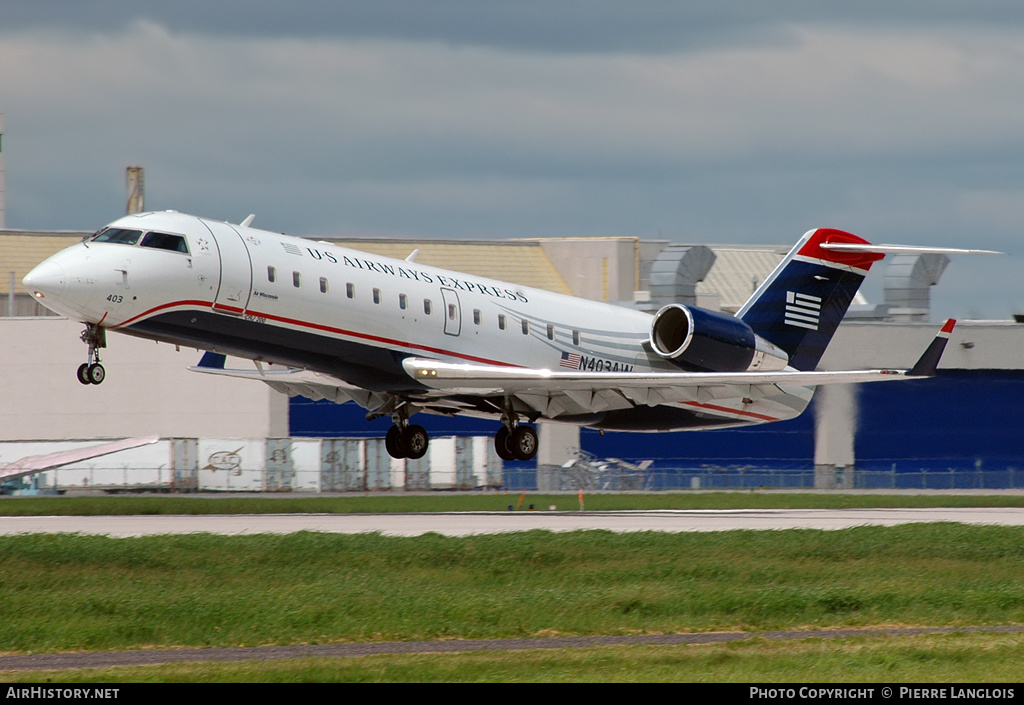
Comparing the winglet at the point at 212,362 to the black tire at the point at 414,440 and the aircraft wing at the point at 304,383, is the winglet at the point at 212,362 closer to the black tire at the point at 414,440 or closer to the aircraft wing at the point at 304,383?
the aircraft wing at the point at 304,383

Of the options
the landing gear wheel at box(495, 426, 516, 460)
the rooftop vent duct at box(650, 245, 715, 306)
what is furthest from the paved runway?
the rooftop vent duct at box(650, 245, 715, 306)

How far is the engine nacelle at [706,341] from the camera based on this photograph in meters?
32.6

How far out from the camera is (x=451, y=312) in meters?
29.6

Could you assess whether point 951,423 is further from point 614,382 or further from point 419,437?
point 419,437

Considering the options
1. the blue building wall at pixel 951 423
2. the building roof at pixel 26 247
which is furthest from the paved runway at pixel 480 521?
the building roof at pixel 26 247

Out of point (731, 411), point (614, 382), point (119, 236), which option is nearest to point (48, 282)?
point (119, 236)

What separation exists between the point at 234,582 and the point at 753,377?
→ 14155mm

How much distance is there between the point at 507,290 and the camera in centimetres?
3138

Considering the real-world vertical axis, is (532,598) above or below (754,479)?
below

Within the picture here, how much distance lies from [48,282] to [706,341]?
15343 mm

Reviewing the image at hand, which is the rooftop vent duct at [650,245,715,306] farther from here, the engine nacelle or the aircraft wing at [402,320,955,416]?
the aircraft wing at [402,320,955,416]

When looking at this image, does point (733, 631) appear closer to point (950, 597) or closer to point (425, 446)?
point (950, 597)

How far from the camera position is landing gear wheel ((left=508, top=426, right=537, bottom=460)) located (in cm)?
3142

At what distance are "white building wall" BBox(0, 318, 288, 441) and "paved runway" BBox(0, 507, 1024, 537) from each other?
1687 centimetres
